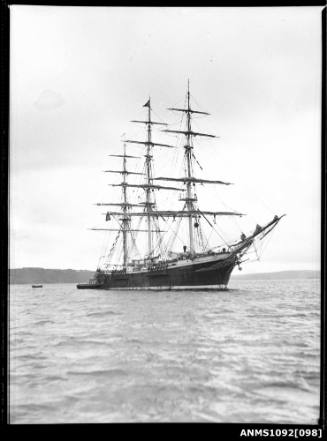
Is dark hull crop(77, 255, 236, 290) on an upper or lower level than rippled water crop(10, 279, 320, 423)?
lower

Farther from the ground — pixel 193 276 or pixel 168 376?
pixel 168 376

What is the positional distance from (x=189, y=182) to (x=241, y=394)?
3920 centimetres

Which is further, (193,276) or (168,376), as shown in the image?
(193,276)

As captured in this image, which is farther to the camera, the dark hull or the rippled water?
the dark hull

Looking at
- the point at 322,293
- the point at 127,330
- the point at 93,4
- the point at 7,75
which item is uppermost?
the point at 93,4

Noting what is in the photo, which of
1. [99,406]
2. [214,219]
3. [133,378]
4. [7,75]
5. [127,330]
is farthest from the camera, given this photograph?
[214,219]

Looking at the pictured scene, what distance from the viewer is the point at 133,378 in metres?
9.81

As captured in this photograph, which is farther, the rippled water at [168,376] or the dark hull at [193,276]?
the dark hull at [193,276]

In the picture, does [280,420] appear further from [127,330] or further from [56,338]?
[127,330]

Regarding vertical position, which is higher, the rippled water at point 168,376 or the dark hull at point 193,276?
the rippled water at point 168,376

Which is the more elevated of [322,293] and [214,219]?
[214,219]
